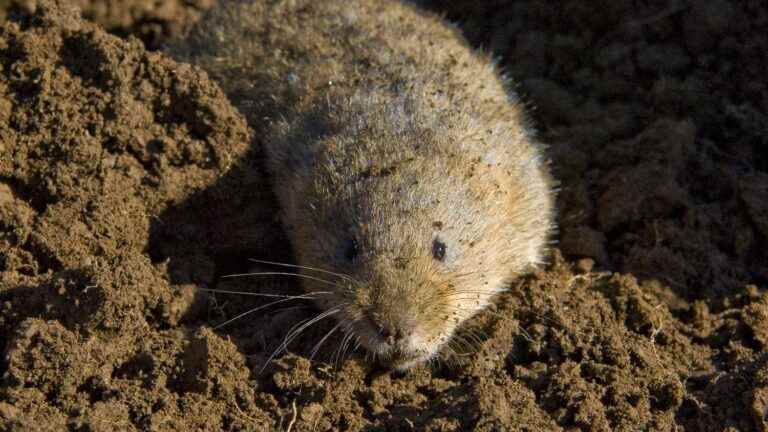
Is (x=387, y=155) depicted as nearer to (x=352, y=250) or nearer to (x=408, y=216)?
(x=408, y=216)

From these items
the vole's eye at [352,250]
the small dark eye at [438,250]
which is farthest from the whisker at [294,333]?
the small dark eye at [438,250]

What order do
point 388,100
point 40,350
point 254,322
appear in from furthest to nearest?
point 388,100
point 254,322
point 40,350

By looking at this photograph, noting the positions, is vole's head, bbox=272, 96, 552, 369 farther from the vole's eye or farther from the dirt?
the dirt

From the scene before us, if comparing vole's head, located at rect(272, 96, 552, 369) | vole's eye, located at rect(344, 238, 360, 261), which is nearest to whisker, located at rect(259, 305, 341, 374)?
vole's head, located at rect(272, 96, 552, 369)

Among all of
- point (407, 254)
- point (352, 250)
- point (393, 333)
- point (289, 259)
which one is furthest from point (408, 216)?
point (289, 259)

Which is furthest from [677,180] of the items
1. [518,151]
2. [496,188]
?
[496,188]

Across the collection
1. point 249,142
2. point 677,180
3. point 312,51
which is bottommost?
point 249,142

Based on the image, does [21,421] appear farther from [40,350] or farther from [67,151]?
[67,151]
